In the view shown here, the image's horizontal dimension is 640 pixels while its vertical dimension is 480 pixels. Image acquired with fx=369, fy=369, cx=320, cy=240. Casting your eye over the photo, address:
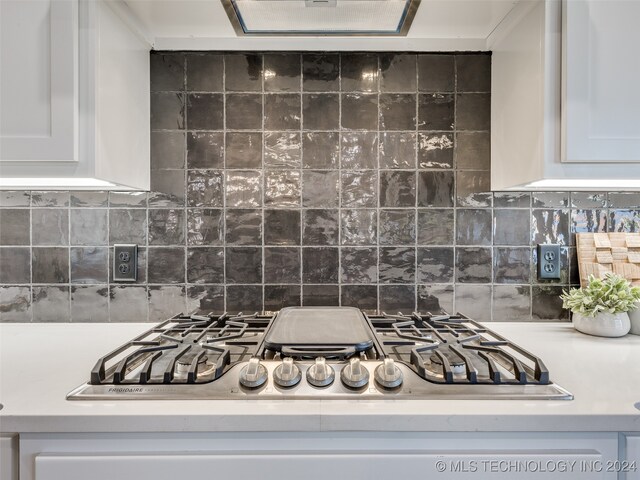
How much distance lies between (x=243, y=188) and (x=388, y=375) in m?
0.81

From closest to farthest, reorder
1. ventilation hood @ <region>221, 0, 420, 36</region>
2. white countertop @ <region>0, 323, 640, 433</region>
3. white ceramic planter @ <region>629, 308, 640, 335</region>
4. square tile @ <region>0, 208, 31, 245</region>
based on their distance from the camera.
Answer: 1. white countertop @ <region>0, 323, 640, 433</region>
2. ventilation hood @ <region>221, 0, 420, 36</region>
3. white ceramic planter @ <region>629, 308, 640, 335</region>
4. square tile @ <region>0, 208, 31, 245</region>

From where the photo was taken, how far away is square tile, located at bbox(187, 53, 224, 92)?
1.24 m

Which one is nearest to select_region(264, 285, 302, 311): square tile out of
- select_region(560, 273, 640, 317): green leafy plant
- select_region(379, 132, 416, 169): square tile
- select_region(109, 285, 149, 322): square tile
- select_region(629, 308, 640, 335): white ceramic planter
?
select_region(109, 285, 149, 322): square tile

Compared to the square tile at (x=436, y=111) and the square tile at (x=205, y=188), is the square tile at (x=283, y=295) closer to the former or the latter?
the square tile at (x=205, y=188)

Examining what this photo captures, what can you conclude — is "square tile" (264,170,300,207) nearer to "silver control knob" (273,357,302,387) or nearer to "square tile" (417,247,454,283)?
"square tile" (417,247,454,283)

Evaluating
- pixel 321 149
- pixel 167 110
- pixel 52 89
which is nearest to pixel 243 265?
pixel 321 149

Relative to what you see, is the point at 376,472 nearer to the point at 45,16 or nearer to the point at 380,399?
the point at 380,399

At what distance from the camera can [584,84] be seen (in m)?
0.91

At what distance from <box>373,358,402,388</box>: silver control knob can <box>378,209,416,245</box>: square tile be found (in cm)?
61

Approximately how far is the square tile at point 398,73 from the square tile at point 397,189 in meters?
0.28

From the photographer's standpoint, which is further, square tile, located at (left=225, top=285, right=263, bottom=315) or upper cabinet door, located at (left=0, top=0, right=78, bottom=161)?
square tile, located at (left=225, top=285, right=263, bottom=315)

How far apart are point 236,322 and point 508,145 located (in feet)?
3.17

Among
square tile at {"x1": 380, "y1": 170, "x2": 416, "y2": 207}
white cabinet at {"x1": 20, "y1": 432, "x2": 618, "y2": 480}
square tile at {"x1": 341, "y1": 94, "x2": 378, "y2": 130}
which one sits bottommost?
white cabinet at {"x1": 20, "y1": 432, "x2": 618, "y2": 480}

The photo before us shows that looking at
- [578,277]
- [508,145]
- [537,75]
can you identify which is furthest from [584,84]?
[578,277]
